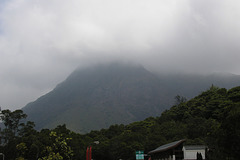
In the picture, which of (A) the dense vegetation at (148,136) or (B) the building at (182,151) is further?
(B) the building at (182,151)

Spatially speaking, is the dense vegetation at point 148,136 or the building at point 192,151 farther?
the building at point 192,151

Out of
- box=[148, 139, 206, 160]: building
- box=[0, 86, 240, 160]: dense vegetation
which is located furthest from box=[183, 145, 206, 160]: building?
box=[0, 86, 240, 160]: dense vegetation

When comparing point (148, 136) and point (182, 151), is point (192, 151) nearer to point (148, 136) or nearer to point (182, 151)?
point (182, 151)

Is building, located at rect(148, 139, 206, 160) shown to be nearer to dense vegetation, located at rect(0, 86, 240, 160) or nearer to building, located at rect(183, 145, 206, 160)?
building, located at rect(183, 145, 206, 160)

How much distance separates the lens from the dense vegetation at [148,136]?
37.2 metres

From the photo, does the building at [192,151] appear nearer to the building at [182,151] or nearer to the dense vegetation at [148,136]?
the building at [182,151]

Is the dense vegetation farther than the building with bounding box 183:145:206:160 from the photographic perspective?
No

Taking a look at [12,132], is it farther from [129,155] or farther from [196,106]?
[196,106]

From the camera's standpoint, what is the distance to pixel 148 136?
99375 millimetres

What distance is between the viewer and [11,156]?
81.1 meters

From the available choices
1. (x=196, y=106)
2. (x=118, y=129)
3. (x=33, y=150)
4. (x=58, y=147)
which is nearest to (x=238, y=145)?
(x=58, y=147)

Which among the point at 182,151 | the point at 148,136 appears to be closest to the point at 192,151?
the point at 182,151

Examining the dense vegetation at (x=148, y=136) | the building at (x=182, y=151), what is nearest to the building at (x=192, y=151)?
the building at (x=182, y=151)

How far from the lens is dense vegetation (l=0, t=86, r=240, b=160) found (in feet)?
122
